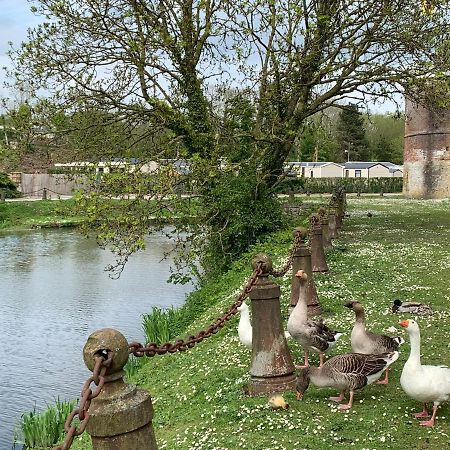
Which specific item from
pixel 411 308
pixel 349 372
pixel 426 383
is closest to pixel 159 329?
pixel 411 308

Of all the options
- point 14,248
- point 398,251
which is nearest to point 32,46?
point 398,251

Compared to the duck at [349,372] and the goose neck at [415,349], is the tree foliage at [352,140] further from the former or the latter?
the goose neck at [415,349]

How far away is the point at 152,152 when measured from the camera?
57.6 ft

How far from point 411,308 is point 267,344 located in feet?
12.9

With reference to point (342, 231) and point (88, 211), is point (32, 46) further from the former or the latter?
point (342, 231)

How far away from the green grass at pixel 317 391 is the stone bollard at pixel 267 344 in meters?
0.17

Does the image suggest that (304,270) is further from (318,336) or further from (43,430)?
(43,430)

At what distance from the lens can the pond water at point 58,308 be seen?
1316 centimetres

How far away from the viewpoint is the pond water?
518 inches

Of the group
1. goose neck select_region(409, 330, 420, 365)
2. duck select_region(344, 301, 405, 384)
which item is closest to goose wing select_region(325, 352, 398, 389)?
duck select_region(344, 301, 405, 384)

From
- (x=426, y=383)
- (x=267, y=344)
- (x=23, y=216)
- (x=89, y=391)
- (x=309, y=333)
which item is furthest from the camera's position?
(x=23, y=216)

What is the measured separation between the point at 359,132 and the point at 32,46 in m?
74.6

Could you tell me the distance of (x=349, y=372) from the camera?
241 inches

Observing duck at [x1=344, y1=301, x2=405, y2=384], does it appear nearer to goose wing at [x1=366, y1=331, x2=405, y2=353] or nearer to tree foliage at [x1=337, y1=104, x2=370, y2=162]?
goose wing at [x1=366, y1=331, x2=405, y2=353]
